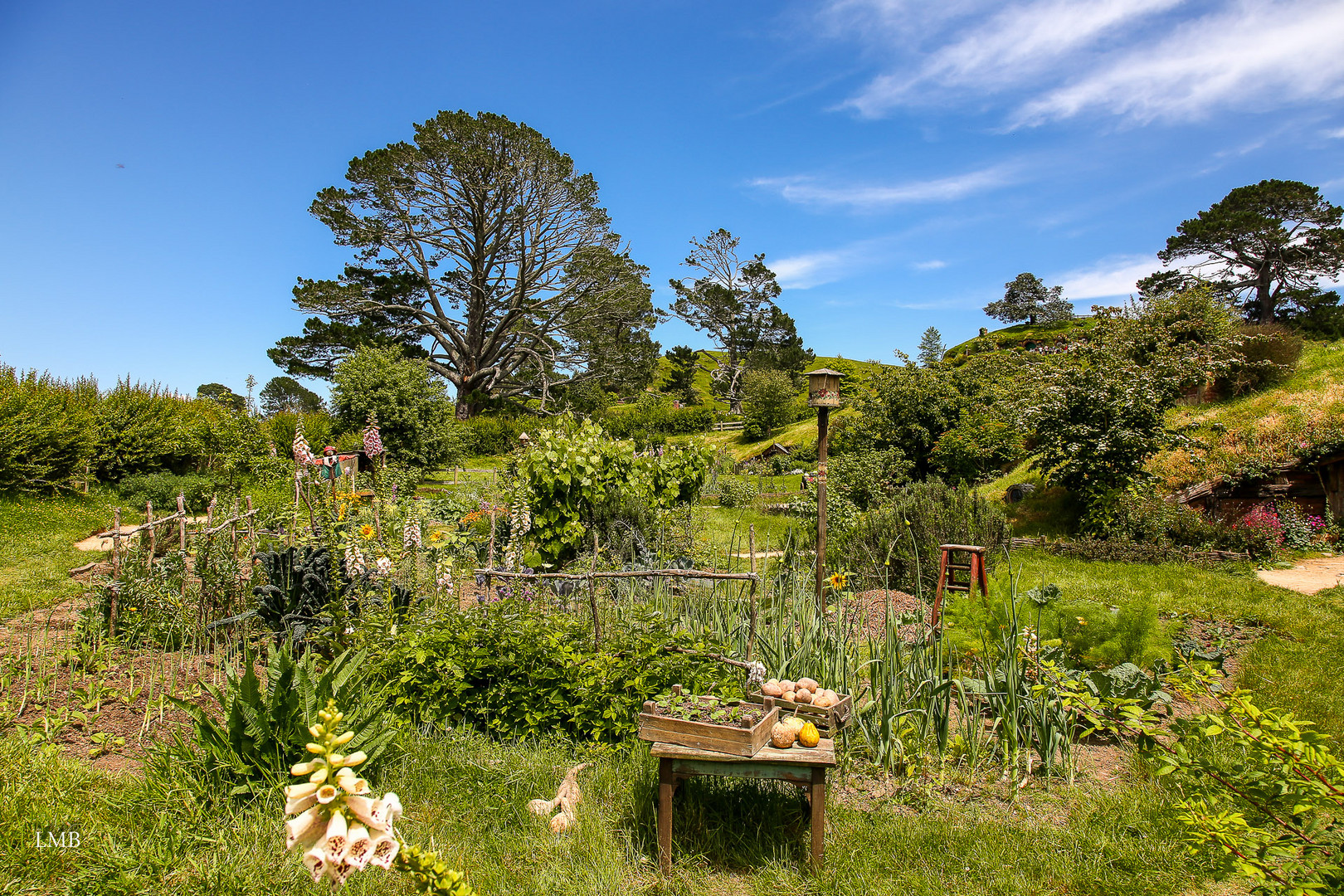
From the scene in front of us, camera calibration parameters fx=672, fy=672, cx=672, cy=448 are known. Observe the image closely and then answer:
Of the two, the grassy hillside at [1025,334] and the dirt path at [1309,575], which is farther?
the grassy hillside at [1025,334]

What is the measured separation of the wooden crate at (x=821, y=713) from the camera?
247cm

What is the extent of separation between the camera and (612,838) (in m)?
2.48

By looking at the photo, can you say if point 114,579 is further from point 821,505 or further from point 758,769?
point 821,505

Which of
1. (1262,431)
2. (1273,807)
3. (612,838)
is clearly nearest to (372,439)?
(612,838)

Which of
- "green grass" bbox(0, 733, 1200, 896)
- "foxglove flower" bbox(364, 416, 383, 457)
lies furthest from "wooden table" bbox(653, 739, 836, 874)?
"foxglove flower" bbox(364, 416, 383, 457)

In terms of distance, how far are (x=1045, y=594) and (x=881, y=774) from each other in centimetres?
159

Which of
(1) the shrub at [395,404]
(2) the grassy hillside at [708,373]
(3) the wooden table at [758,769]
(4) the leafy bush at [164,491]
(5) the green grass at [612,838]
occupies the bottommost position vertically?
(5) the green grass at [612,838]

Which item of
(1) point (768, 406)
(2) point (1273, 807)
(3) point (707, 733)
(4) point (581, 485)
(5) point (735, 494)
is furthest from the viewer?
(1) point (768, 406)

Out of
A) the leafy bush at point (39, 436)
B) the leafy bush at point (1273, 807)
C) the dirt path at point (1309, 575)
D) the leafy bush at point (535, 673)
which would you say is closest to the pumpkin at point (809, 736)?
the leafy bush at point (535, 673)

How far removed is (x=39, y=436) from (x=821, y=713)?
12027 millimetres

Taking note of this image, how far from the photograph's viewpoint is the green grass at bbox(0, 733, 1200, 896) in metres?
2.18

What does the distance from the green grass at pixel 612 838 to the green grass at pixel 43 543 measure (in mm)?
3849

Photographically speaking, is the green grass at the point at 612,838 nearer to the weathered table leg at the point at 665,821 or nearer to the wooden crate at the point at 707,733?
the weathered table leg at the point at 665,821

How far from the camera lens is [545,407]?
27.8 metres
